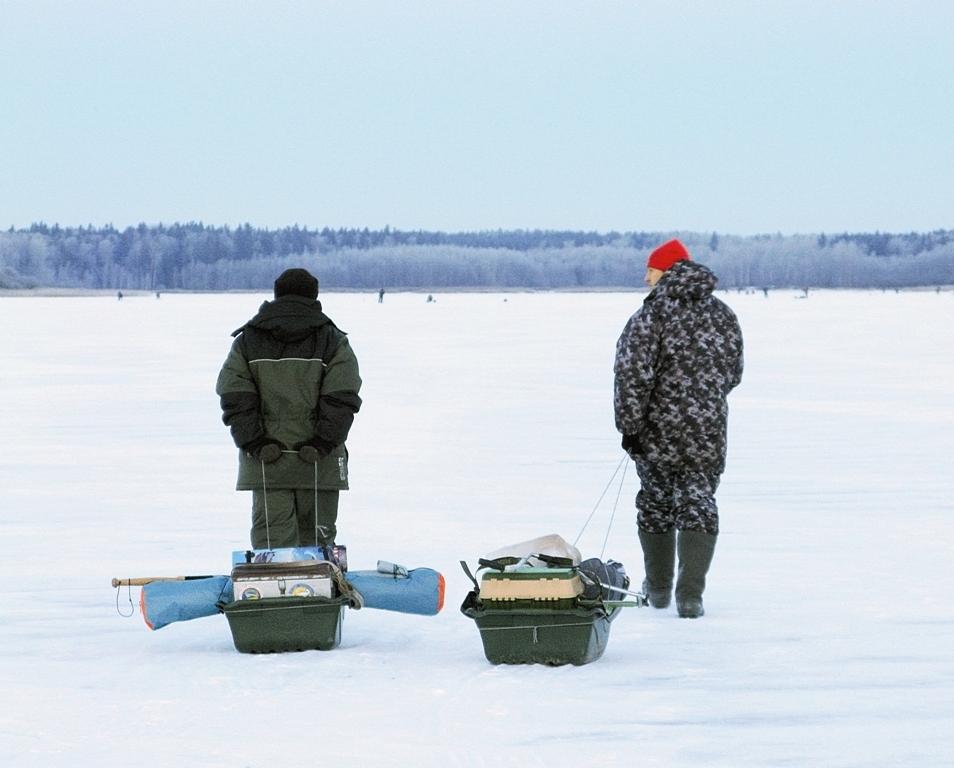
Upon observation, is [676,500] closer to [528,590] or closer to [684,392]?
[684,392]

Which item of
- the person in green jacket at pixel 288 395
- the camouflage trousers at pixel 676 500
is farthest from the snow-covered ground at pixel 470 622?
the person in green jacket at pixel 288 395

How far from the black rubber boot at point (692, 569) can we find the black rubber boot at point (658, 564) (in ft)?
0.35

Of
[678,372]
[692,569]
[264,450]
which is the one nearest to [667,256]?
[678,372]

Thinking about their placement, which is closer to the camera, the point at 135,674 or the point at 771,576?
the point at 135,674

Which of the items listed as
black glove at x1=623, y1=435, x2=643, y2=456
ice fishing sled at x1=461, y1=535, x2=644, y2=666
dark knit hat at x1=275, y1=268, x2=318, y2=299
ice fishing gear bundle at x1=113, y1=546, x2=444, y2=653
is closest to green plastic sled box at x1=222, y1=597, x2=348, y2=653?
ice fishing gear bundle at x1=113, y1=546, x2=444, y2=653

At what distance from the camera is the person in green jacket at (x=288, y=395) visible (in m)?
6.60

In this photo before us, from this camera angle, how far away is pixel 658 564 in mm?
7145

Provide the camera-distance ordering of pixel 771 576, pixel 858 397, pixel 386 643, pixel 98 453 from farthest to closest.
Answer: pixel 858 397, pixel 98 453, pixel 771 576, pixel 386 643

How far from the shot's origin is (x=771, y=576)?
812 cm

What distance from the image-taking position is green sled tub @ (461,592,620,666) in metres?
5.94

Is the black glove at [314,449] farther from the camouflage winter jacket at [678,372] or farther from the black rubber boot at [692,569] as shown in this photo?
the black rubber boot at [692,569]

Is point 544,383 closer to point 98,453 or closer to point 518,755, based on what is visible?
point 98,453

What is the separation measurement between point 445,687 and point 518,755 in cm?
97

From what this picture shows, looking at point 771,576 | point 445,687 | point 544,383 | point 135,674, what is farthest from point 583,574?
point 544,383
